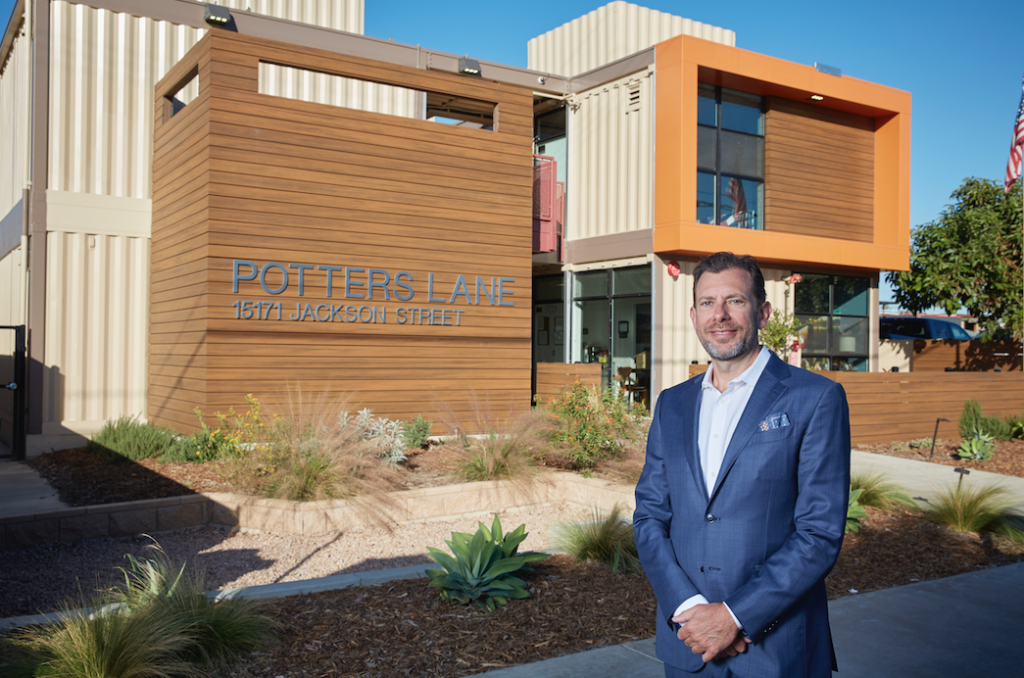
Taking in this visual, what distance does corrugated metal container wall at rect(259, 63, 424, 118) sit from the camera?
41.5ft

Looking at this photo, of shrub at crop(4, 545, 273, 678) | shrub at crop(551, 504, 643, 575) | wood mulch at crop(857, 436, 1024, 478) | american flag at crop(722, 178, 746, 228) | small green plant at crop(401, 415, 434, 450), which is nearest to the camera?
shrub at crop(4, 545, 273, 678)

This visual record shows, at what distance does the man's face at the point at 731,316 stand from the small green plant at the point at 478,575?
2.67m

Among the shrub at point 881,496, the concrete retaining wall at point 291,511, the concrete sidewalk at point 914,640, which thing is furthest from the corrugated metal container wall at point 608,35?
the concrete sidewalk at point 914,640

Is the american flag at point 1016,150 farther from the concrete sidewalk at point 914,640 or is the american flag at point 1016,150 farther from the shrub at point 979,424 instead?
the concrete sidewalk at point 914,640

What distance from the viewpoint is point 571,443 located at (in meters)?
9.05

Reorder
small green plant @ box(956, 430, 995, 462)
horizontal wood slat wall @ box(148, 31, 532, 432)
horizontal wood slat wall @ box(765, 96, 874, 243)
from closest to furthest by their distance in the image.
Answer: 1. horizontal wood slat wall @ box(148, 31, 532, 432)
2. small green plant @ box(956, 430, 995, 462)
3. horizontal wood slat wall @ box(765, 96, 874, 243)

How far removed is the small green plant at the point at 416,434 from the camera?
1041cm

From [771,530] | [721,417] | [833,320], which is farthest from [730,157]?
[771,530]

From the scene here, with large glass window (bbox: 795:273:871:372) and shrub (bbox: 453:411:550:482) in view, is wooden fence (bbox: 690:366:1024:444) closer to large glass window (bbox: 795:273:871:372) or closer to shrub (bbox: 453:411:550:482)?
large glass window (bbox: 795:273:871:372)

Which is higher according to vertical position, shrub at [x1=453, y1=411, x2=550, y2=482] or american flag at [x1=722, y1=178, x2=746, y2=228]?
american flag at [x1=722, y1=178, x2=746, y2=228]

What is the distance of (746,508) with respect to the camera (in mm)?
2215

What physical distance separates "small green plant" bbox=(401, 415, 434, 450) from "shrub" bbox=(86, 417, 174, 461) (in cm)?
285

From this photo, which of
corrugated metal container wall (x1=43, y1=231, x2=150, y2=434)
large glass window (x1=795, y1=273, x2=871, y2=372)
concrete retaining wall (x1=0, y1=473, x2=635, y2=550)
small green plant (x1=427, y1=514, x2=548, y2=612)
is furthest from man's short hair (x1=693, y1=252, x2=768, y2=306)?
large glass window (x1=795, y1=273, x2=871, y2=372)

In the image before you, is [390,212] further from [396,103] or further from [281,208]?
[396,103]
